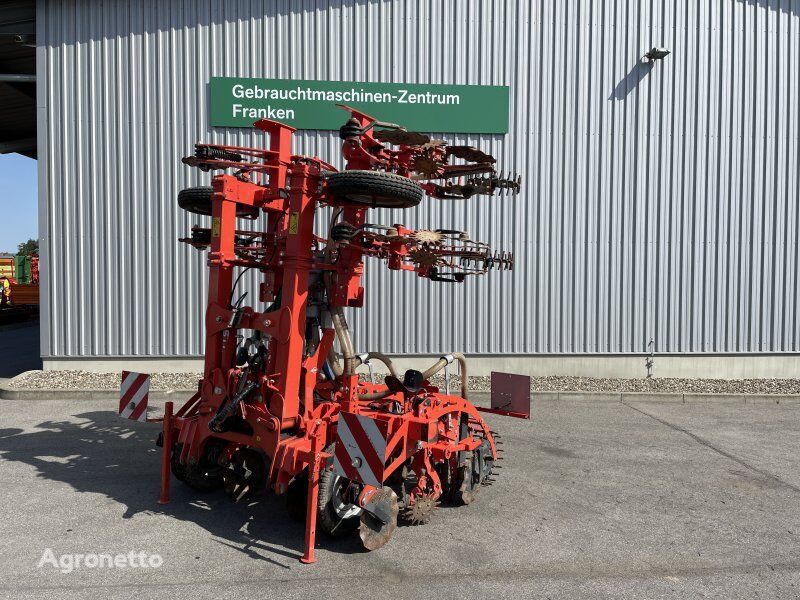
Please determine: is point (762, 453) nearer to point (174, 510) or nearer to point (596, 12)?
point (174, 510)

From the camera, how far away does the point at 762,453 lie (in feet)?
21.4

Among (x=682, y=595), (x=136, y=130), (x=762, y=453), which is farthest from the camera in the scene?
(x=136, y=130)

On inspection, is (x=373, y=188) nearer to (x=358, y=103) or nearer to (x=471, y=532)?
(x=471, y=532)

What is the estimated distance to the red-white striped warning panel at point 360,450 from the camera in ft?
12.2

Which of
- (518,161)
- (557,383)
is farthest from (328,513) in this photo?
(518,161)

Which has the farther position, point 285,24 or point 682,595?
point 285,24

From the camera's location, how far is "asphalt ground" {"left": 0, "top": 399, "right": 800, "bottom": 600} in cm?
356

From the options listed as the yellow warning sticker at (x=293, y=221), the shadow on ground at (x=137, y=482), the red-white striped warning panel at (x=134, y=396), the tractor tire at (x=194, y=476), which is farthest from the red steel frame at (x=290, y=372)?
the red-white striped warning panel at (x=134, y=396)

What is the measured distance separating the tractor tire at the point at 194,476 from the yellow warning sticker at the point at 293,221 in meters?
2.05

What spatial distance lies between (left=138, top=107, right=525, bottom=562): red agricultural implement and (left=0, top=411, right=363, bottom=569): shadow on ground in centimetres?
14

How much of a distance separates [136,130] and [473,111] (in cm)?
566

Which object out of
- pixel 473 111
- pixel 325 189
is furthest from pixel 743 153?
pixel 325 189

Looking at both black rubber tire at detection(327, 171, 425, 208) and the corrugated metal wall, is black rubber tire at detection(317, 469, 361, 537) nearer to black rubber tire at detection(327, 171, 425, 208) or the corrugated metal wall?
black rubber tire at detection(327, 171, 425, 208)

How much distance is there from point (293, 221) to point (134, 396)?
2.38 m
